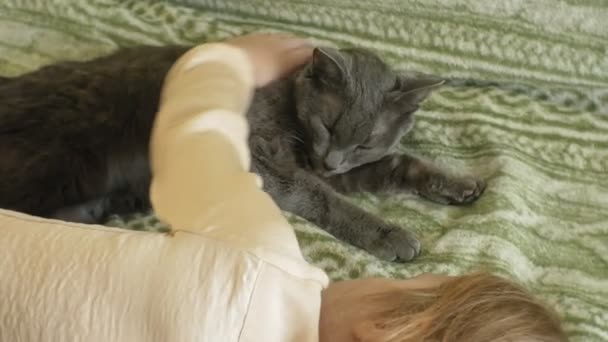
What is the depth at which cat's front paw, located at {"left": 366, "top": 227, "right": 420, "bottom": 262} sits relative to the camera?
1197 millimetres

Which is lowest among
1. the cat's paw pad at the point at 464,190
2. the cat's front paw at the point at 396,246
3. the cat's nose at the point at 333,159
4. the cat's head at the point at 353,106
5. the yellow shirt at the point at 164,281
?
the cat's front paw at the point at 396,246

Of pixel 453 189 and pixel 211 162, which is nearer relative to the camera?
pixel 211 162

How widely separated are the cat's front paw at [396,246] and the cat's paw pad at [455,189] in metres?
0.14

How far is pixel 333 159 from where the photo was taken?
1349 mm

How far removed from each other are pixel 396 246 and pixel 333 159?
0.78 feet

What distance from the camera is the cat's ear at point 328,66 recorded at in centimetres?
129

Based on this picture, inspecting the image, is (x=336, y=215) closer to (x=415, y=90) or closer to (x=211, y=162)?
(x=415, y=90)

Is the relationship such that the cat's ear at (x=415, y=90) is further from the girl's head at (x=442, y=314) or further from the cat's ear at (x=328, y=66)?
the girl's head at (x=442, y=314)

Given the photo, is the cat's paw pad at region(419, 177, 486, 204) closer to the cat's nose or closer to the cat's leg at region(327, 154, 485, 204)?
the cat's leg at region(327, 154, 485, 204)

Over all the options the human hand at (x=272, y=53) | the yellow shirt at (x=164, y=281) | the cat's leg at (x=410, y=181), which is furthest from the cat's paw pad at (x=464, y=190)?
the yellow shirt at (x=164, y=281)

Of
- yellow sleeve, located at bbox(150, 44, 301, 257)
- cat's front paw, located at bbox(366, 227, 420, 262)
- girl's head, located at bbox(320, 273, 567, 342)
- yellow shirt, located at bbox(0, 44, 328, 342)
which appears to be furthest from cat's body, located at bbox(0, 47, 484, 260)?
yellow shirt, located at bbox(0, 44, 328, 342)

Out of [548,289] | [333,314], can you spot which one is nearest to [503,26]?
[548,289]

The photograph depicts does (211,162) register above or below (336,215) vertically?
above

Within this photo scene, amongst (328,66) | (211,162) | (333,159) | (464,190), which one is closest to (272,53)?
(328,66)
